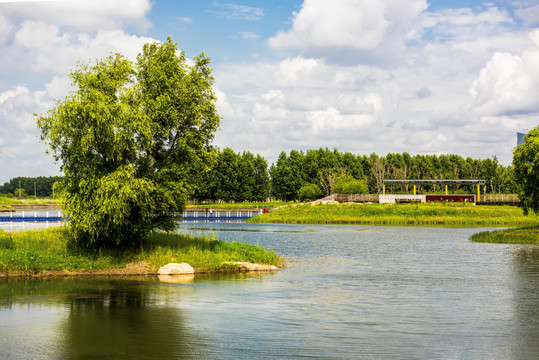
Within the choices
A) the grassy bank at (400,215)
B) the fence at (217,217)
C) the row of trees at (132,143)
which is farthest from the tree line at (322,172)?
the row of trees at (132,143)

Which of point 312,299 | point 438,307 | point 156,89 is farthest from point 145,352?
point 156,89

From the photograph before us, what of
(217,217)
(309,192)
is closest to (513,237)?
(217,217)

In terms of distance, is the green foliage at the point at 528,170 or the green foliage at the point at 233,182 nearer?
the green foliage at the point at 528,170

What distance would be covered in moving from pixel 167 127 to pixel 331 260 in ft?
57.3

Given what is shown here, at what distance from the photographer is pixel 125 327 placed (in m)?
20.4

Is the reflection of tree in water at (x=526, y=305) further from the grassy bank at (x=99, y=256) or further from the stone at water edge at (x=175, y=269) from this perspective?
the stone at water edge at (x=175, y=269)

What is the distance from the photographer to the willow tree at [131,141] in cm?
3178

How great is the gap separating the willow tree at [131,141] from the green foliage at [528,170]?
37019 millimetres

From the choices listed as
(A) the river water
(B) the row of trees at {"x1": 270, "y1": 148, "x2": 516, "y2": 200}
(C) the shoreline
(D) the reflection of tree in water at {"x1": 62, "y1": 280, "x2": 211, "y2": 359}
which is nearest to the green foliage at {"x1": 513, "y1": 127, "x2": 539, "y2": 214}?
(A) the river water

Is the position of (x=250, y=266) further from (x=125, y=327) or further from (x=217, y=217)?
(x=217, y=217)

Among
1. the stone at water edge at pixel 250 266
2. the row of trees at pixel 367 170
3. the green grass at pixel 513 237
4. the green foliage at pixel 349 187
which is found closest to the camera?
the stone at water edge at pixel 250 266

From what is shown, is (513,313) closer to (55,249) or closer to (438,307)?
(438,307)

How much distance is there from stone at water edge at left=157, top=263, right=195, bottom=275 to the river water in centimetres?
125

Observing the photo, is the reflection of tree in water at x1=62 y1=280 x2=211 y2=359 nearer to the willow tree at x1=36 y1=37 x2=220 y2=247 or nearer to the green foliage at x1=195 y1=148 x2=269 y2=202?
the willow tree at x1=36 y1=37 x2=220 y2=247
